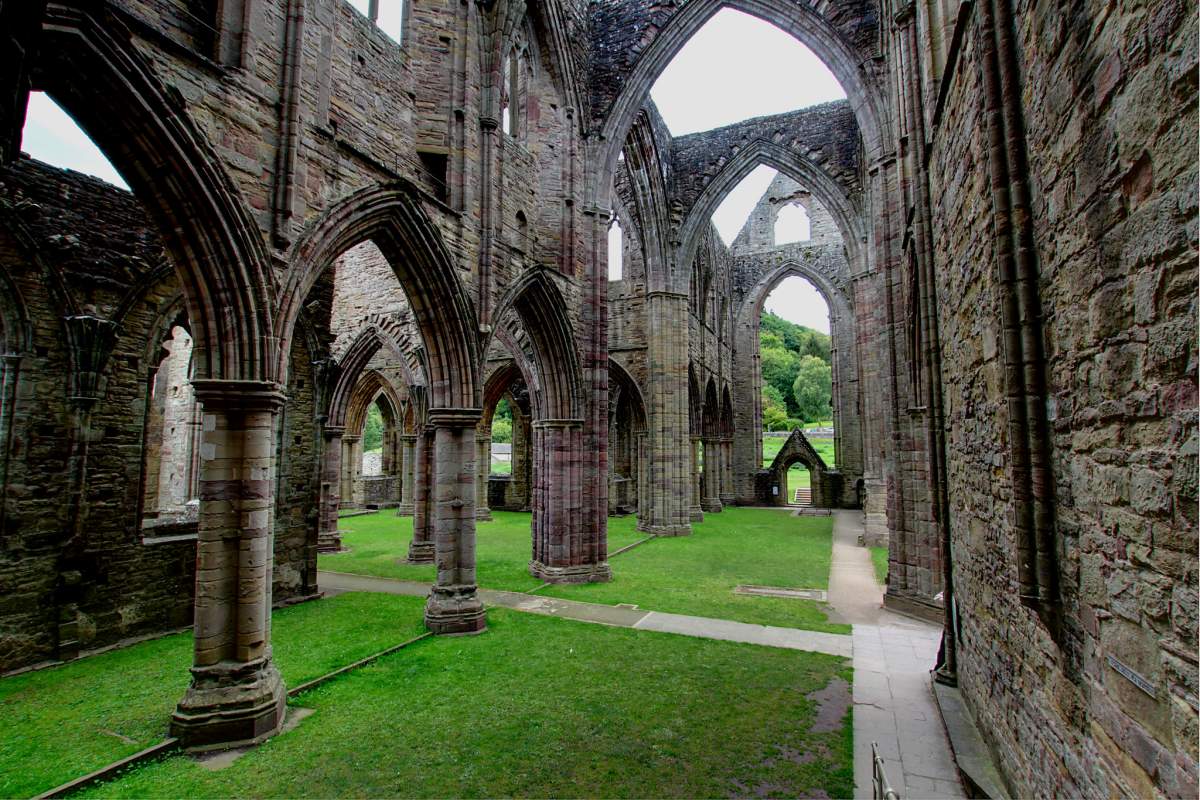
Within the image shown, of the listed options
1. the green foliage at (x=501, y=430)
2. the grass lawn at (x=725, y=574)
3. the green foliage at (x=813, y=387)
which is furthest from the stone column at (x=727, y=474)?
the green foliage at (x=813, y=387)

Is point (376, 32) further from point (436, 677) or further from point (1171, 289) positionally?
point (1171, 289)

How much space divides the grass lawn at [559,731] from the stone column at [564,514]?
3.69 meters

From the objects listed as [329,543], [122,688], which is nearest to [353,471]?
[329,543]

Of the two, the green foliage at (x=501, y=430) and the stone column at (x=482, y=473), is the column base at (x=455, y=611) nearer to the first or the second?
the stone column at (x=482, y=473)

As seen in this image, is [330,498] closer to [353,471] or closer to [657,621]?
[353,471]

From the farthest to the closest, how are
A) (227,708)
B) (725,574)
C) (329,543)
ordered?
(329,543) < (725,574) < (227,708)

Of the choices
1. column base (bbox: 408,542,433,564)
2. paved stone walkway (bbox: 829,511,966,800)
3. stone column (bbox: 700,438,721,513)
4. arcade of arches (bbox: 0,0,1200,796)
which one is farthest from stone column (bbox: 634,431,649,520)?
paved stone walkway (bbox: 829,511,966,800)

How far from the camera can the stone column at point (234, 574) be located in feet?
16.8

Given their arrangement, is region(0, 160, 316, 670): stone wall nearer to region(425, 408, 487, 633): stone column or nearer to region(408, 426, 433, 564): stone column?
region(425, 408, 487, 633): stone column

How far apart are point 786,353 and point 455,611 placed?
51767mm

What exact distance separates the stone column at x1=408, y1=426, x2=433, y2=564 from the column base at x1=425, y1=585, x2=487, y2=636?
196 inches

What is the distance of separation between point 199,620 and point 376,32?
7563 millimetres

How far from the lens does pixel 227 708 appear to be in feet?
16.7

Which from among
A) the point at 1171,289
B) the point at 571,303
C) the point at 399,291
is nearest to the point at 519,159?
the point at 571,303
